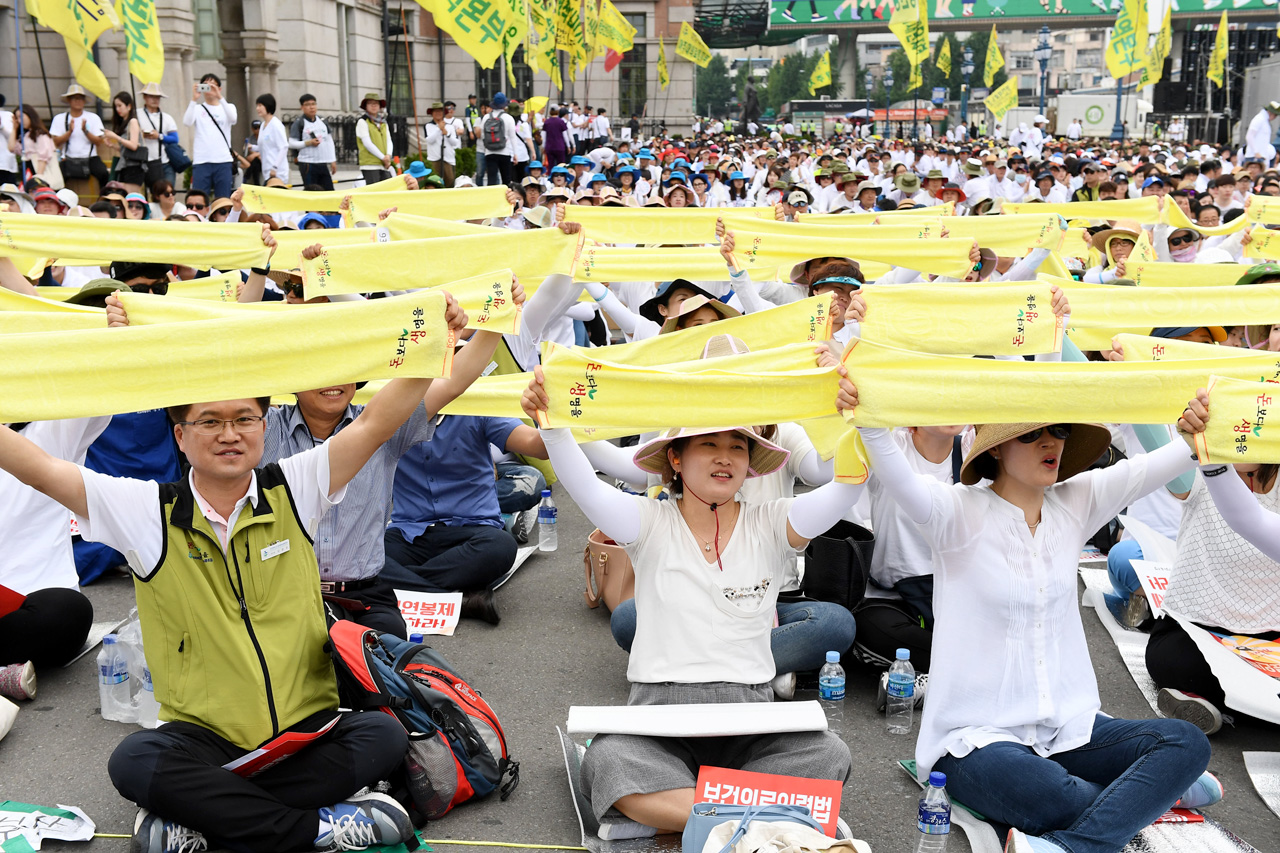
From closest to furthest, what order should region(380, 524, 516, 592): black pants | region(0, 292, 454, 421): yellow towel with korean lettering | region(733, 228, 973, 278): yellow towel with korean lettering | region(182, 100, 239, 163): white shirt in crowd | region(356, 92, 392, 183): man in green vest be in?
region(0, 292, 454, 421): yellow towel with korean lettering
region(380, 524, 516, 592): black pants
region(733, 228, 973, 278): yellow towel with korean lettering
region(182, 100, 239, 163): white shirt in crowd
region(356, 92, 392, 183): man in green vest

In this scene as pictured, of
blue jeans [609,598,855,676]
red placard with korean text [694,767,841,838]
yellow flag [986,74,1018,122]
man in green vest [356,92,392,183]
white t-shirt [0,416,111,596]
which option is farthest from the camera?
yellow flag [986,74,1018,122]

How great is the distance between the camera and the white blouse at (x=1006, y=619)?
13.0 ft

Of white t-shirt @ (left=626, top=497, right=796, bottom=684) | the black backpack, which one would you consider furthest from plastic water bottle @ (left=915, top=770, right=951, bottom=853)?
the black backpack

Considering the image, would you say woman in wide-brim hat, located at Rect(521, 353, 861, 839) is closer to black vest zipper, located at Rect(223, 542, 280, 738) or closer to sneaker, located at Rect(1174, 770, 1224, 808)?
black vest zipper, located at Rect(223, 542, 280, 738)

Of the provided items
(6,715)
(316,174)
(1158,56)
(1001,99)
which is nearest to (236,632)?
(6,715)

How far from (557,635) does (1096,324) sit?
314cm

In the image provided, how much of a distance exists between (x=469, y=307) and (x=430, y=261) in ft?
6.36

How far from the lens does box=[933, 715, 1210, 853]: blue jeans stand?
12.3 ft

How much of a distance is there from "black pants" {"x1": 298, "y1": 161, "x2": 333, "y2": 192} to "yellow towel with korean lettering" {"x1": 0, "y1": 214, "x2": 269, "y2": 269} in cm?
1199

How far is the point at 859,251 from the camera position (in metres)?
7.55

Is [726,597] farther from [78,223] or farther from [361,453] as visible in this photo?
[78,223]

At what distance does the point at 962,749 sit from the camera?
13.1 ft

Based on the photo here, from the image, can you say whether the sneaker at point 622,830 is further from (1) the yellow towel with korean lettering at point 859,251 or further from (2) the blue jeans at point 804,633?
(1) the yellow towel with korean lettering at point 859,251

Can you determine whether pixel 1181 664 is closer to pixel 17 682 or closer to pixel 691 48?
pixel 17 682
